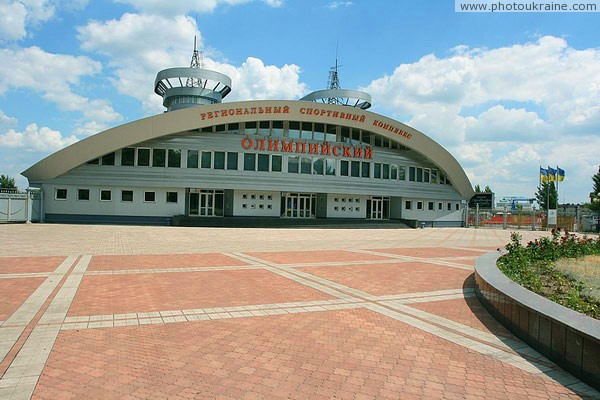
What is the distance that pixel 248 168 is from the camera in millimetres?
36781

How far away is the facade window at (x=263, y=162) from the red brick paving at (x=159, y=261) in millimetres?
22323

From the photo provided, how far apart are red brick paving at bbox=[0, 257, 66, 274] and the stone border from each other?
10595mm

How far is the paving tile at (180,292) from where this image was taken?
25.2 feet

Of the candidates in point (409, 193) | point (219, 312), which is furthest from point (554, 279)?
point (409, 193)

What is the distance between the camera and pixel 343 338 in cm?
616

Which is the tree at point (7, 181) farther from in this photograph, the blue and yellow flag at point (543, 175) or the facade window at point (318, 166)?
the blue and yellow flag at point (543, 175)

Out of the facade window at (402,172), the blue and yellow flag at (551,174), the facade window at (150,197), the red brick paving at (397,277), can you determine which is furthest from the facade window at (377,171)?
the red brick paving at (397,277)

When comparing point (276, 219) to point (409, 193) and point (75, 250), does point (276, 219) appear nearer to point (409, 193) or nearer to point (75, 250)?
point (409, 193)

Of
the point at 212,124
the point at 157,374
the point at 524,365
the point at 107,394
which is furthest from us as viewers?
the point at 212,124

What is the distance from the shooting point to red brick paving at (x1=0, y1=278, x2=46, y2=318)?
7246mm

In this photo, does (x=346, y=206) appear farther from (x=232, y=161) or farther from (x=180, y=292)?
(x=180, y=292)

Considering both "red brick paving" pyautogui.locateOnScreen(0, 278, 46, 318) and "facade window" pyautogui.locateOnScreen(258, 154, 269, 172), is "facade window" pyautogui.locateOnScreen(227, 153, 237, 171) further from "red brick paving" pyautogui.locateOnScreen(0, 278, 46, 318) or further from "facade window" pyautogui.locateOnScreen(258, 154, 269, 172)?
"red brick paving" pyautogui.locateOnScreen(0, 278, 46, 318)

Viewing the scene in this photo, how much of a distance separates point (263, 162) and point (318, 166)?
16.9ft

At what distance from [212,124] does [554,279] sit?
29.9 m
